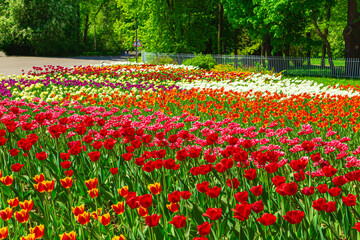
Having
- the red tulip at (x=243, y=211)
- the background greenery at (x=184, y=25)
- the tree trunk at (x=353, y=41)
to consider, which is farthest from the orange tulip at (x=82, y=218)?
the tree trunk at (x=353, y=41)

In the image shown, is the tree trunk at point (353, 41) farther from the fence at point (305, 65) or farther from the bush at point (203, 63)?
the bush at point (203, 63)

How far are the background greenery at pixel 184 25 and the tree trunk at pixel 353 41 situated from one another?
1918 mm

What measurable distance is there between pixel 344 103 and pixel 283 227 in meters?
6.51

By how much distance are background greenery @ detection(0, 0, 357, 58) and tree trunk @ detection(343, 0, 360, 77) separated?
1.92 m

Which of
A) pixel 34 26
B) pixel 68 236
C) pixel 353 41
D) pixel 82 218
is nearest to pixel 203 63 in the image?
pixel 353 41

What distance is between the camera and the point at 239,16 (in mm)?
25359

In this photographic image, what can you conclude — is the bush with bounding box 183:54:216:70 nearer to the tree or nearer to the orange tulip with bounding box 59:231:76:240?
the orange tulip with bounding box 59:231:76:240

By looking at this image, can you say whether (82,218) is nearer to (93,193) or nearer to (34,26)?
(93,193)

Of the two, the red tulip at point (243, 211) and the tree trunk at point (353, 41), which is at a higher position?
the tree trunk at point (353, 41)

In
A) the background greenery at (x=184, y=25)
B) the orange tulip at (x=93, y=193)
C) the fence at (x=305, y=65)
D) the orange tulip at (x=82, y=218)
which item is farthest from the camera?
the background greenery at (x=184, y=25)

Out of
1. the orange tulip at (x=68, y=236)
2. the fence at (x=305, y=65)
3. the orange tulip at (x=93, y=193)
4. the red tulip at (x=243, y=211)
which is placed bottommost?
the orange tulip at (x=68, y=236)

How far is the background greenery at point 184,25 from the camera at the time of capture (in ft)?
78.3

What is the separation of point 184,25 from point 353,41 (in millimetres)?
13146

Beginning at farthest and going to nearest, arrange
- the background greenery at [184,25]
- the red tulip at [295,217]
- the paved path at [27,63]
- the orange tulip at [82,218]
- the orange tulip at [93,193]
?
the paved path at [27,63] → the background greenery at [184,25] → the orange tulip at [93,193] → the orange tulip at [82,218] → the red tulip at [295,217]
